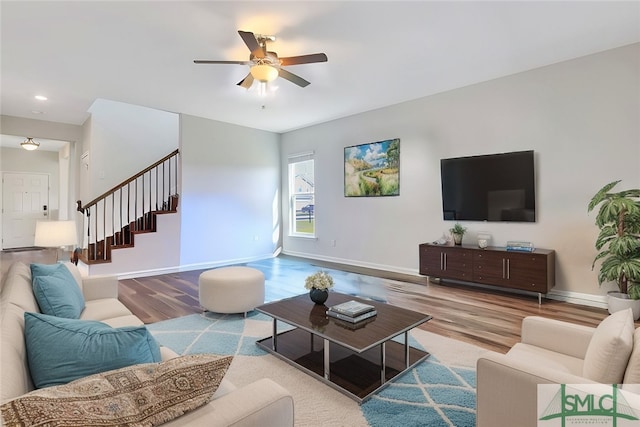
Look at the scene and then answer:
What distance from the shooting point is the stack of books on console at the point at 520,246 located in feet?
13.3

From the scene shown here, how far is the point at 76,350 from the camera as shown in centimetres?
108

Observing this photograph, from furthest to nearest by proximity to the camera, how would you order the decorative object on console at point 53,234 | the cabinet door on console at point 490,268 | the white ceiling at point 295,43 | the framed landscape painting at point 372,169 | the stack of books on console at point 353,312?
the framed landscape painting at point 372,169, the cabinet door on console at point 490,268, the decorative object on console at point 53,234, the white ceiling at point 295,43, the stack of books on console at point 353,312

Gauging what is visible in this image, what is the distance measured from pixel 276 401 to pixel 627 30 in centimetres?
465

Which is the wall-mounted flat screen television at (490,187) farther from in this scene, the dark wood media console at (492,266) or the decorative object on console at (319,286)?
the decorative object on console at (319,286)

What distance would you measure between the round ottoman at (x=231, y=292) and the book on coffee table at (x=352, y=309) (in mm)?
1234

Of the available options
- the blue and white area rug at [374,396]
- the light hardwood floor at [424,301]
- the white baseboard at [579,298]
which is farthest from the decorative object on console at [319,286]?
the white baseboard at [579,298]

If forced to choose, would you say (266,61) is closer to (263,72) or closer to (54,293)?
(263,72)

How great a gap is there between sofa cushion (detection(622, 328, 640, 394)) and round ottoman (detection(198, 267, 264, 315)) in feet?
9.60

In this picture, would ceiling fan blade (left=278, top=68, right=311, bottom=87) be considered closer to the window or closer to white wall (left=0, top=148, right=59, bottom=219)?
the window

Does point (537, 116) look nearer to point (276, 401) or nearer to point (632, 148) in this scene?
point (632, 148)

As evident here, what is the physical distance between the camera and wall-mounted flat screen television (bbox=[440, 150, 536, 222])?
424cm

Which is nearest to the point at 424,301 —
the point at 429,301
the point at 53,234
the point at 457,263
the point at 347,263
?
the point at 429,301

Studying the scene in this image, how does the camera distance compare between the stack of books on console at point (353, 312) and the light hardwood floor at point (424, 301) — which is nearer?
the stack of books on console at point (353, 312)

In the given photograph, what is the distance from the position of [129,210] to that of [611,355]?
7184mm
